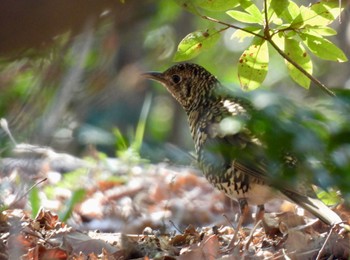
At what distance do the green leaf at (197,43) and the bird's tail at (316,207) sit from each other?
86cm

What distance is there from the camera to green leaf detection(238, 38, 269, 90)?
351 centimetres

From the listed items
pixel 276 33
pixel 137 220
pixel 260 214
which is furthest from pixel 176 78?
pixel 276 33

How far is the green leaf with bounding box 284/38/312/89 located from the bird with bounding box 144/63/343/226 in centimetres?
30

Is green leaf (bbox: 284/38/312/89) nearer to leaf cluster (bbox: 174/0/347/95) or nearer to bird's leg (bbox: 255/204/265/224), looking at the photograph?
leaf cluster (bbox: 174/0/347/95)

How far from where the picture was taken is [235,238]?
13.2 ft

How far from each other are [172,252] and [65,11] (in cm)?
257

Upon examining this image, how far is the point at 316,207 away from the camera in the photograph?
3783 millimetres

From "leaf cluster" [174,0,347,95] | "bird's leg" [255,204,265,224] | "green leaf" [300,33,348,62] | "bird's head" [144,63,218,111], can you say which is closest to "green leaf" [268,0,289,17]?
"leaf cluster" [174,0,347,95]

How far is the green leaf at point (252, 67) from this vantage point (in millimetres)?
3515

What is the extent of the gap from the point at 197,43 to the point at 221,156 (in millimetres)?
597

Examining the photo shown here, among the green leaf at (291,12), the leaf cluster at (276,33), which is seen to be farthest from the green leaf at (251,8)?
the green leaf at (291,12)

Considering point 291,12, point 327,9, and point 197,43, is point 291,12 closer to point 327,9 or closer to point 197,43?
point 327,9

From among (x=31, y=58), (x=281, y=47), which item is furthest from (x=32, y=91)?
(x=281, y=47)

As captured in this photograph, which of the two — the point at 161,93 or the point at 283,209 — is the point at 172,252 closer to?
the point at 283,209
